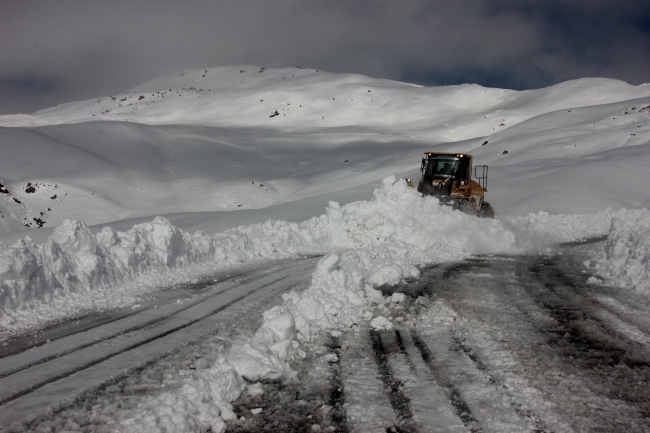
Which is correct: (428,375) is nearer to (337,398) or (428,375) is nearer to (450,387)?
(450,387)

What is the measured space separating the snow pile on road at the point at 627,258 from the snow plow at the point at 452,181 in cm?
539

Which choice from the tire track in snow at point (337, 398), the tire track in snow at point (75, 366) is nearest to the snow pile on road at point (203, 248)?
the tire track in snow at point (75, 366)

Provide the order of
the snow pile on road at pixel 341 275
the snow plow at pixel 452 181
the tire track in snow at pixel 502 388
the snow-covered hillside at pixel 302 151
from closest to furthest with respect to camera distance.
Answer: the tire track in snow at pixel 502 388
the snow pile on road at pixel 341 275
the snow plow at pixel 452 181
the snow-covered hillside at pixel 302 151

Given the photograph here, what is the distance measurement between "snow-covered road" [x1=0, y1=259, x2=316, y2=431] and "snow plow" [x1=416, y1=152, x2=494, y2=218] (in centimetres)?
893

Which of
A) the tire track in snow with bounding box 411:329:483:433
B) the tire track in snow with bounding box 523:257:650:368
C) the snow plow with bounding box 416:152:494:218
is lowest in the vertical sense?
the tire track in snow with bounding box 523:257:650:368

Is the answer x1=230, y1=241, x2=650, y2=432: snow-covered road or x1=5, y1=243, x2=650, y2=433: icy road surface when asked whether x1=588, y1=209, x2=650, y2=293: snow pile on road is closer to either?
x1=230, y1=241, x2=650, y2=432: snow-covered road

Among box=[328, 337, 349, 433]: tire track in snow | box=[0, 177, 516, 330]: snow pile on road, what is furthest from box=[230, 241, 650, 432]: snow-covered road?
box=[0, 177, 516, 330]: snow pile on road

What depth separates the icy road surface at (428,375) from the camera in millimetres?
3400

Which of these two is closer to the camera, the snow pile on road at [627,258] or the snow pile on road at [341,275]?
the snow pile on road at [341,275]

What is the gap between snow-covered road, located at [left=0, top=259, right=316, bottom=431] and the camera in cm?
378

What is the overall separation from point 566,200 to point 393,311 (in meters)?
14.8

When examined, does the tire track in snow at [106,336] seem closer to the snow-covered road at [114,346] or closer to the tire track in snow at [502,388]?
the snow-covered road at [114,346]

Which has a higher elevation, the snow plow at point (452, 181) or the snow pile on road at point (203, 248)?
the snow plow at point (452, 181)

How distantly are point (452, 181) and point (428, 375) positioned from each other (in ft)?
39.5
